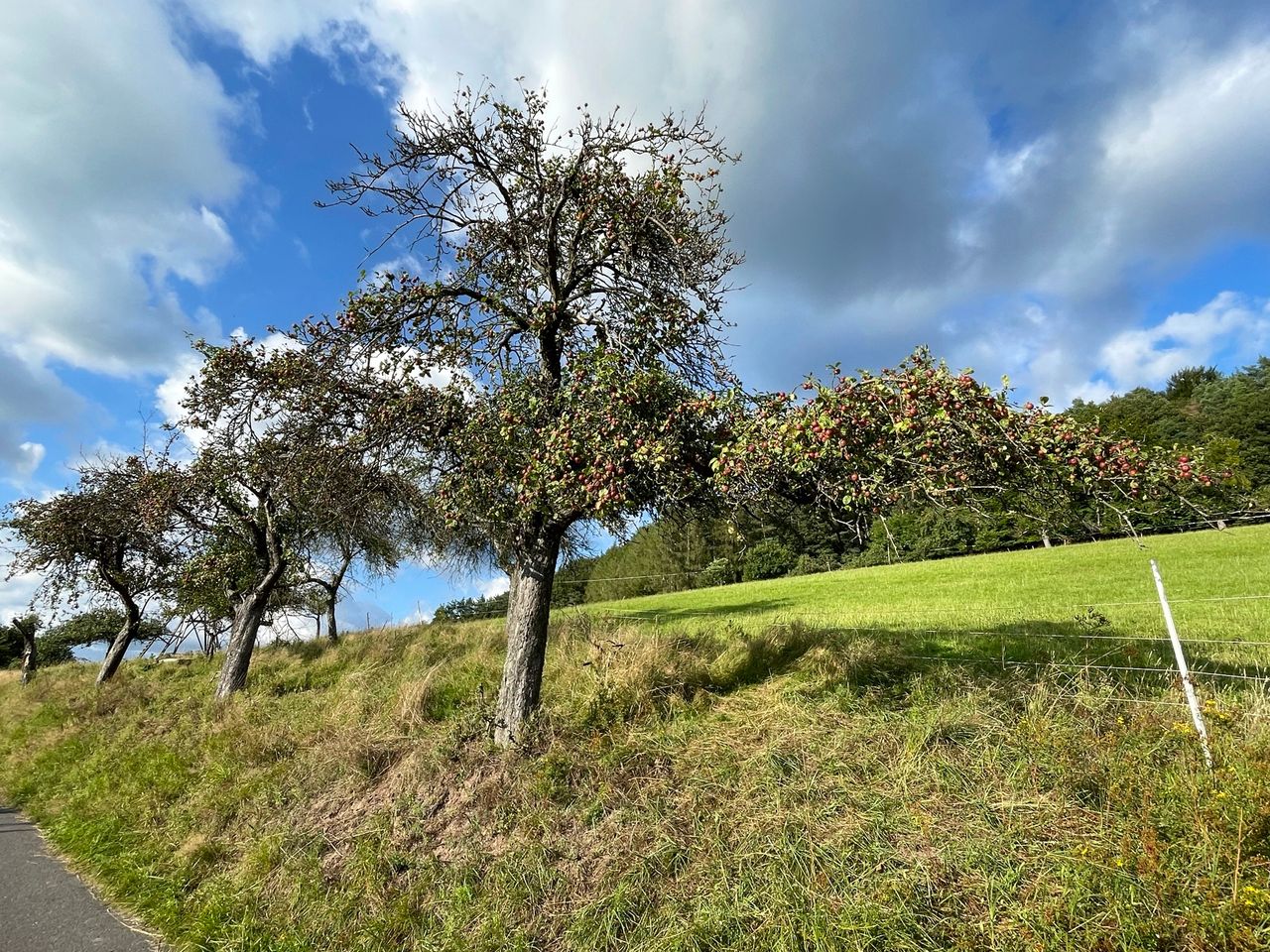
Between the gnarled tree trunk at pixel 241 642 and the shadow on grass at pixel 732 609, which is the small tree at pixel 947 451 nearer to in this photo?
the gnarled tree trunk at pixel 241 642

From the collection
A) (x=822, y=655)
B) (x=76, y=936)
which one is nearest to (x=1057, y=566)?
(x=822, y=655)

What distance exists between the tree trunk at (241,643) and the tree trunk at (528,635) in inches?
357

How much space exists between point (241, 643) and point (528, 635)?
9.80 meters

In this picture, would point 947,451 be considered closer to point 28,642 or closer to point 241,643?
point 241,643

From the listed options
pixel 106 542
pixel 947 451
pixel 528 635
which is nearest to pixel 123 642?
pixel 106 542

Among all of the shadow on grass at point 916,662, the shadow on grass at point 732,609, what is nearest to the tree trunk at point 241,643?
the shadow on grass at point 916,662

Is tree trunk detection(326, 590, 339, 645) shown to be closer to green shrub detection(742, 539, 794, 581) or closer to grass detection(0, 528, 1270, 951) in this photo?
grass detection(0, 528, 1270, 951)

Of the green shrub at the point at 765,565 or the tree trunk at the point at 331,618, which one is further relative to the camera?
the green shrub at the point at 765,565

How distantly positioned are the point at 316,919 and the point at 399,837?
34.0 inches

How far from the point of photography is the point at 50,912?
5734 mm

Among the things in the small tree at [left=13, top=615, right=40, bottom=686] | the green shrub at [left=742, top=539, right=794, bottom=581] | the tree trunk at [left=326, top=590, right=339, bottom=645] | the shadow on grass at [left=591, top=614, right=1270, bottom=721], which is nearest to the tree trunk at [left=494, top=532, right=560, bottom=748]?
the shadow on grass at [left=591, top=614, right=1270, bottom=721]

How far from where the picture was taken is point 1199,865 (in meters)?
3.63

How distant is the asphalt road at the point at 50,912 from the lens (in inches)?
200

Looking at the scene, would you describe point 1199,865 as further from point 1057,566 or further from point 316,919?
point 1057,566
